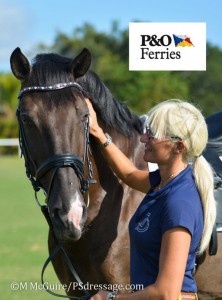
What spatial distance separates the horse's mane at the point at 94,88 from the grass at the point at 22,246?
4.94ft

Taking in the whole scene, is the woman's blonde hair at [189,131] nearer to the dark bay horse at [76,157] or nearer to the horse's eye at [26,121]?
the dark bay horse at [76,157]

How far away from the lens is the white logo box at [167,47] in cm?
486

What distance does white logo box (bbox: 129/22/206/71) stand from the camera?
486 centimetres

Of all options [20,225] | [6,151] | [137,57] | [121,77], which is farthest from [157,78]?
[137,57]

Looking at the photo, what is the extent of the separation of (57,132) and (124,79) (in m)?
47.0

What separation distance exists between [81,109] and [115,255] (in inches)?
39.7

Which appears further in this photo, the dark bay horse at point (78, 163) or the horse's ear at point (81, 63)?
the horse's ear at point (81, 63)

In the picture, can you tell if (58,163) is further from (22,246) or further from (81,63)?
(22,246)

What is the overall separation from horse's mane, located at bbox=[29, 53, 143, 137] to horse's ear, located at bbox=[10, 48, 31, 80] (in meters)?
0.06

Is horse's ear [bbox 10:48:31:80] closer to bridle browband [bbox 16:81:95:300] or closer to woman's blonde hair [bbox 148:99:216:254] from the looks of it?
bridle browband [bbox 16:81:95:300]

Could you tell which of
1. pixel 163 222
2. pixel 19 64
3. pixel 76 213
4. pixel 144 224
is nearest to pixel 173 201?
pixel 163 222

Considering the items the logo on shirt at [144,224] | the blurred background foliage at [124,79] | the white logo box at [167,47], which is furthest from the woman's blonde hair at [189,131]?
the blurred background foliage at [124,79]

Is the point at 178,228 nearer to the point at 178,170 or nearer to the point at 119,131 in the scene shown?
the point at 178,170

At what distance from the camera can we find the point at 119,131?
440 centimetres
